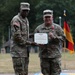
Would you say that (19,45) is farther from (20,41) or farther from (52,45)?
(52,45)

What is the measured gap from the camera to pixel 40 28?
912 cm

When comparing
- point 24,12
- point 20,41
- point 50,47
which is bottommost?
point 50,47

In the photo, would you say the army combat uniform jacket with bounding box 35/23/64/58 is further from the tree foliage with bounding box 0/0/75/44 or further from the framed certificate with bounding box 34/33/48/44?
the tree foliage with bounding box 0/0/75/44

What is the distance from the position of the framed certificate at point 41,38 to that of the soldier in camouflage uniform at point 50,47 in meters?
0.09

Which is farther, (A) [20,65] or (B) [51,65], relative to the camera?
(B) [51,65]

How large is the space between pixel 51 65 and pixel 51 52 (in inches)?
12.8

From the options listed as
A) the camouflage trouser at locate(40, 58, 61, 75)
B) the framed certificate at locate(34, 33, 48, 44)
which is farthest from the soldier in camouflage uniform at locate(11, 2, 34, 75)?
the camouflage trouser at locate(40, 58, 61, 75)

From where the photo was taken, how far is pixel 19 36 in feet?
28.5

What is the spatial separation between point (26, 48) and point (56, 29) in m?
0.77

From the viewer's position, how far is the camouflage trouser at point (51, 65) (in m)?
9.13

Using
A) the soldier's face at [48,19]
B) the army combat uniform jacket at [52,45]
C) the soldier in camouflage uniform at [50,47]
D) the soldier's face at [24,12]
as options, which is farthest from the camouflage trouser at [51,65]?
the soldier's face at [24,12]

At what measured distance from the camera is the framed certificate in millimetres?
8812

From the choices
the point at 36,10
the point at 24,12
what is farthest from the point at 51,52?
the point at 36,10

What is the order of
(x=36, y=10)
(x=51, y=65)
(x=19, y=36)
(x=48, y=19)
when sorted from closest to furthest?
(x=19, y=36) → (x=48, y=19) → (x=51, y=65) → (x=36, y=10)
